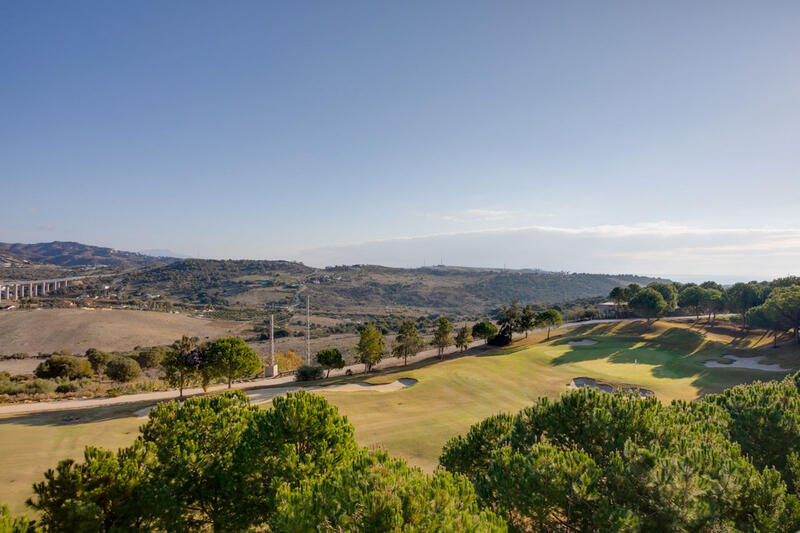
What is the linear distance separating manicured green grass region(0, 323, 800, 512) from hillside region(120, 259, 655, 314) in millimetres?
82367

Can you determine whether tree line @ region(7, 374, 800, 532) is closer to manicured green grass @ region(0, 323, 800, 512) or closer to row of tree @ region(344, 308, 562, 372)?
manicured green grass @ region(0, 323, 800, 512)

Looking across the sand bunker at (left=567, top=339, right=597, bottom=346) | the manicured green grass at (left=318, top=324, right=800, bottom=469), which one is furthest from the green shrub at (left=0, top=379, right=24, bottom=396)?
the sand bunker at (left=567, top=339, right=597, bottom=346)

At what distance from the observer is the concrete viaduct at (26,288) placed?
113250 mm

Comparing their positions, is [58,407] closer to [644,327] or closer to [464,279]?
[644,327]

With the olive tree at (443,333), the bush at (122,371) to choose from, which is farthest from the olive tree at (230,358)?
the olive tree at (443,333)

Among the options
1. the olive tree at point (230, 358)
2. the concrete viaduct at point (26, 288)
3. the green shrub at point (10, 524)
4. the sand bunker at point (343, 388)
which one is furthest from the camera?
the concrete viaduct at point (26, 288)

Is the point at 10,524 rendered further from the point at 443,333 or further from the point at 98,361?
the point at 98,361

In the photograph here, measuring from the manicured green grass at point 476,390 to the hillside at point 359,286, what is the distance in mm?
82367

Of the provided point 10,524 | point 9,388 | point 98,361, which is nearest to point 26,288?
Result: point 98,361

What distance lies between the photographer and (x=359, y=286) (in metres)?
150

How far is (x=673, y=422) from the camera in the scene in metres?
9.52

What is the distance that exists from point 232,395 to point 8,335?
85.3m

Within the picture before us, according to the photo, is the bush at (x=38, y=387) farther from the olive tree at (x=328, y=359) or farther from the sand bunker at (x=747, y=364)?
the sand bunker at (x=747, y=364)

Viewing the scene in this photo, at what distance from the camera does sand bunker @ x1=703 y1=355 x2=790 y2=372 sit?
114 feet
